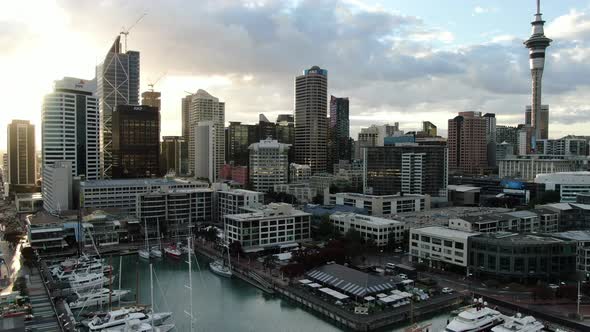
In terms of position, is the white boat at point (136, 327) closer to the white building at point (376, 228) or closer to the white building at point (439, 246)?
the white building at point (439, 246)

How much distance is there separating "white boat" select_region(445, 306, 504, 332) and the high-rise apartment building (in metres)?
84.9

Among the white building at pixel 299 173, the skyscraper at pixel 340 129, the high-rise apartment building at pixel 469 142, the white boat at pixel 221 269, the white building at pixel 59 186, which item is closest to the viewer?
the white boat at pixel 221 269

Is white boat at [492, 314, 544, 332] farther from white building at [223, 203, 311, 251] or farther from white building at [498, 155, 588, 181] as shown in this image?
white building at [498, 155, 588, 181]

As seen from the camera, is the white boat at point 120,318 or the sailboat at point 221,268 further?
the sailboat at point 221,268

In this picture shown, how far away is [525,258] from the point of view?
2709 cm

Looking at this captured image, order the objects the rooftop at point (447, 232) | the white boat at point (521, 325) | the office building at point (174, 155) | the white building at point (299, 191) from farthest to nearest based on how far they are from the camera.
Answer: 1. the office building at point (174, 155)
2. the white building at point (299, 191)
3. the rooftop at point (447, 232)
4. the white boat at point (521, 325)

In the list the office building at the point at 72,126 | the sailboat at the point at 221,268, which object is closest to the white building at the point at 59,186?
the office building at the point at 72,126

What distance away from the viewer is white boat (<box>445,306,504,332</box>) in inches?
822

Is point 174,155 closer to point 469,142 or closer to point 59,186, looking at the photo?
point 469,142

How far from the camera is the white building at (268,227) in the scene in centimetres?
3641

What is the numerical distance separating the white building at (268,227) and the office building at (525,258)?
51.1ft

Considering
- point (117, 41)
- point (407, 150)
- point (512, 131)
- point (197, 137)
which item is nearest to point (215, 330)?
point (407, 150)

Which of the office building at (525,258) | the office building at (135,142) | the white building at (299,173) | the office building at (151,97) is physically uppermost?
the office building at (151,97)

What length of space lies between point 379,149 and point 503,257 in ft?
136
